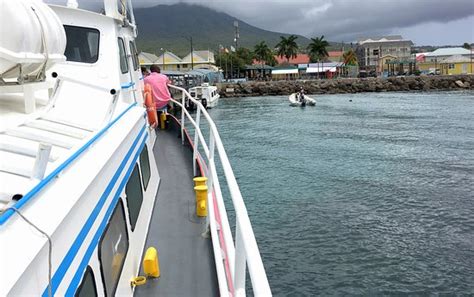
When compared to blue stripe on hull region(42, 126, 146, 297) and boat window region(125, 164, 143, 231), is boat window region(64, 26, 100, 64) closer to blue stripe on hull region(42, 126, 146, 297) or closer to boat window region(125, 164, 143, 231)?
boat window region(125, 164, 143, 231)

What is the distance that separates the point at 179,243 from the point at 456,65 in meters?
124

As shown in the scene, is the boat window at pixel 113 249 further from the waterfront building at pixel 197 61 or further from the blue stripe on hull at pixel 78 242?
the waterfront building at pixel 197 61

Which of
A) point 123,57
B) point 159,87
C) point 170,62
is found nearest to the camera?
point 123,57

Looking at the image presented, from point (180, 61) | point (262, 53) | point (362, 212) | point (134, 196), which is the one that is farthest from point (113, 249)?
point (262, 53)

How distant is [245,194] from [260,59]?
11597 cm

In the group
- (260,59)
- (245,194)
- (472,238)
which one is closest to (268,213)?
(245,194)

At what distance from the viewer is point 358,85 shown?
86688mm

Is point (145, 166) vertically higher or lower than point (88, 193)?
lower

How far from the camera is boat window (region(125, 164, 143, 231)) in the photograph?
3993 mm

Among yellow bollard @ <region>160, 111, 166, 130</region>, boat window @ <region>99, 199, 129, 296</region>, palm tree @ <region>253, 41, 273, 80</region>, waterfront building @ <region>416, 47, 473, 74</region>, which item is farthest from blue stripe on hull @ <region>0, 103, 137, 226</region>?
waterfront building @ <region>416, 47, 473, 74</region>

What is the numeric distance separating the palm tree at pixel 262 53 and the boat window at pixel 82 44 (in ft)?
392

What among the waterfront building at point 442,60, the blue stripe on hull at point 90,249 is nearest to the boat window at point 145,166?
the blue stripe on hull at point 90,249

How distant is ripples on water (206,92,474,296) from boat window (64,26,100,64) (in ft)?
16.8

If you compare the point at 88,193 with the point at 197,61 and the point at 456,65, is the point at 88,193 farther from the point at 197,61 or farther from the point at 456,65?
the point at 456,65
